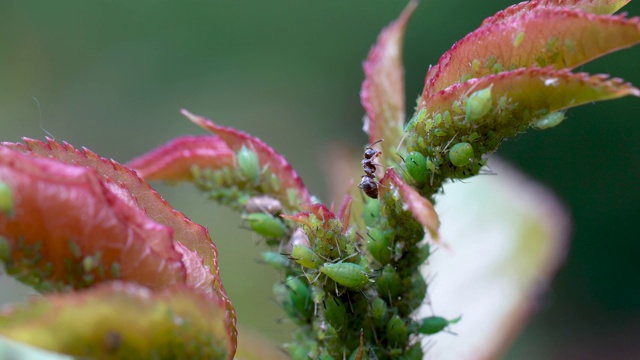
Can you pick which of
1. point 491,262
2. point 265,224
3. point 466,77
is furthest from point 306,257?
point 491,262

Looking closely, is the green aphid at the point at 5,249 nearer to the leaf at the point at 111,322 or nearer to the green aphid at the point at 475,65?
the leaf at the point at 111,322

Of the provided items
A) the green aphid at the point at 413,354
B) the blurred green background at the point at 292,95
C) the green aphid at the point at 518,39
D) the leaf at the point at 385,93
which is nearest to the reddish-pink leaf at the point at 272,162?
the leaf at the point at 385,93

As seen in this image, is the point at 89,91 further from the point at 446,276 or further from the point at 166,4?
the point at 446,276

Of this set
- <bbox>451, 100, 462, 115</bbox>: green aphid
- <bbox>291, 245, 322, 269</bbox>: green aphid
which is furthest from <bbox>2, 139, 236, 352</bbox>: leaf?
<bbox>451, 100, 462, 115</bbox>: green aphid

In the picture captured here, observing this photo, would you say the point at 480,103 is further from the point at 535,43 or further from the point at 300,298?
the point at 300,298

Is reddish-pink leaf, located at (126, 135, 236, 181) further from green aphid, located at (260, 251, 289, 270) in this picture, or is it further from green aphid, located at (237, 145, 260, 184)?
green aphid, located at (260, 251, 289, 270)
